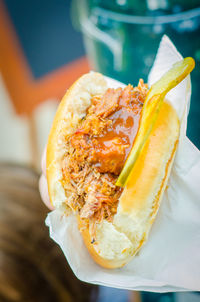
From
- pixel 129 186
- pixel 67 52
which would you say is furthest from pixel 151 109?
pixel 67 52

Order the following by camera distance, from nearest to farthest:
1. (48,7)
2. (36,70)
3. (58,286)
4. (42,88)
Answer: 1. (58,286)
2. (48,7)
3. (36,70)
4. (42,88)

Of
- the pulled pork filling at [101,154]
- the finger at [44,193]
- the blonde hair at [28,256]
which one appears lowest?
the blonde hair at [28,256]

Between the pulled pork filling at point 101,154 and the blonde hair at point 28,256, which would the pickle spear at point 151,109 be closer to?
the pulled pork filling at point 101,154

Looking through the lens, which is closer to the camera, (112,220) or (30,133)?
(112,220)

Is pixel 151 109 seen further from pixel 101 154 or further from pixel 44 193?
pixel 44 193

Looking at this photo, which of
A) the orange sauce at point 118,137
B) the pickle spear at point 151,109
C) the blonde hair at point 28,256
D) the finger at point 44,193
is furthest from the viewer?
the blonde hair at point 28,256

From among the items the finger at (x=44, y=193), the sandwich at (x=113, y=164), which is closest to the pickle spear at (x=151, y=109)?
the sandwich at (x=113, y=164)

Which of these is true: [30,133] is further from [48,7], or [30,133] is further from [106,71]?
[106,71]

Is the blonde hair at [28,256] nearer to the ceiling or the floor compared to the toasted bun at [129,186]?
nearer to the floor

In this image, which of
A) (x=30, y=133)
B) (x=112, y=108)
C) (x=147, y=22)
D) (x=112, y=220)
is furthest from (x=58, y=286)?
(x=30, y=133)
